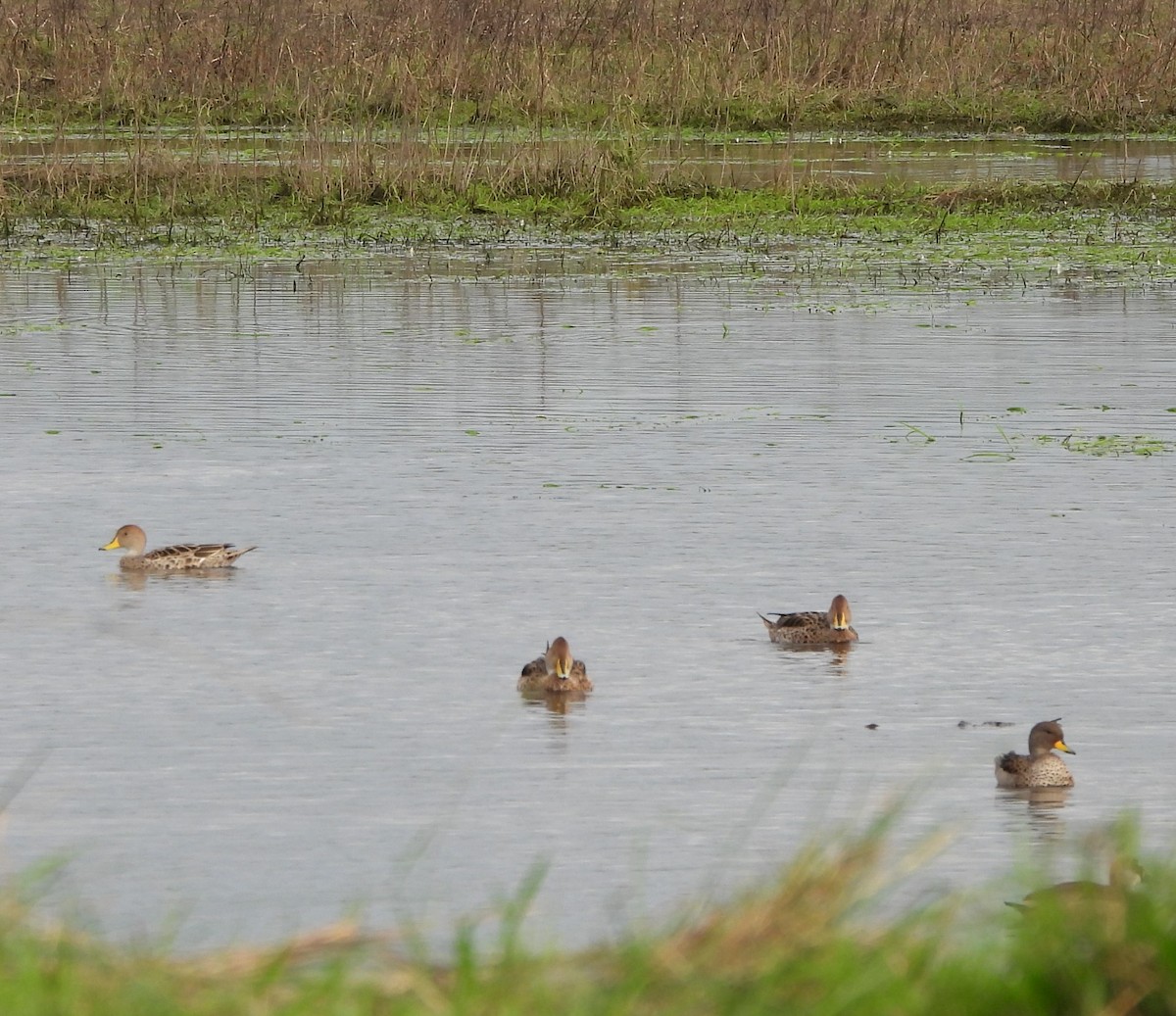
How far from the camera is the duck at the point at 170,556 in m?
10.0

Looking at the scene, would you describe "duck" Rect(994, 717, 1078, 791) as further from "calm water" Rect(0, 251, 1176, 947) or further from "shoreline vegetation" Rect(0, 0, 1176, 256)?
"shoreline vegetation" Rect(0, 0, 1176, 256)

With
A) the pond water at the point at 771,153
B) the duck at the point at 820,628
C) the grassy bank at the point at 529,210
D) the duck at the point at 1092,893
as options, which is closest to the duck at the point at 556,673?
the duck at the point at 820,628

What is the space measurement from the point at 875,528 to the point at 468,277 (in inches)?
377

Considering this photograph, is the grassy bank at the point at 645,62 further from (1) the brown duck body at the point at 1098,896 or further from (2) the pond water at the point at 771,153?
(1) the brown duck body at the point at 1098,896

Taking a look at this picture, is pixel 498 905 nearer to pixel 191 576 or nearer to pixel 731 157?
pixel 191 576

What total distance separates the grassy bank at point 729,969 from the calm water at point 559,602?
0.95 feet

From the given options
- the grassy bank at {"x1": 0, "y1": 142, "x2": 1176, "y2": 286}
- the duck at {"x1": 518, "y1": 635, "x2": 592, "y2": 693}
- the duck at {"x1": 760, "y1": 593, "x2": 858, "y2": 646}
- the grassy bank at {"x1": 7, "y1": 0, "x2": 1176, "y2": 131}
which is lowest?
the duck at {"x1": 518, "y1": 635, "x2": 592, "y2": 693}

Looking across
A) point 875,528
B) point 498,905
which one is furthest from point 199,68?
point 498,905

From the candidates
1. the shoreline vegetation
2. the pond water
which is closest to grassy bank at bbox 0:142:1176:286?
the shoreline vegetation

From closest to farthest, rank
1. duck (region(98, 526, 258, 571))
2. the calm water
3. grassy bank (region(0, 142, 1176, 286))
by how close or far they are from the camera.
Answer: the calm water < duck (region(98, 526, 258, 571)) < grassy bank (region(0, 142, 1176, 286))

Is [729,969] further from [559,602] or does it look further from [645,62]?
[645,62]

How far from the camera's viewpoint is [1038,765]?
23.7 feet

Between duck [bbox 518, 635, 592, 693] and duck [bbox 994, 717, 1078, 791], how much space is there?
1.46m

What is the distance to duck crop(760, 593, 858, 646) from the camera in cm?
875
